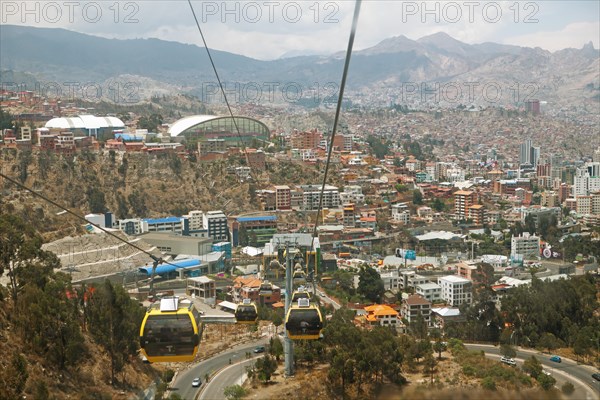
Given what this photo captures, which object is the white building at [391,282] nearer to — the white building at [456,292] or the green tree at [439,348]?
the white building at [456,292]

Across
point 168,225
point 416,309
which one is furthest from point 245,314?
point 168,225

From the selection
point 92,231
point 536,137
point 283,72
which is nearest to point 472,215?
point 92,231

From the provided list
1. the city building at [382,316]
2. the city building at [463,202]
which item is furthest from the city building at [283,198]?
the city building at [382,316]

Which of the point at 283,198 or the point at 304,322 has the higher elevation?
the point at 304,322

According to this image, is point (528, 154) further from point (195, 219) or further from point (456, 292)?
point (456, 292)

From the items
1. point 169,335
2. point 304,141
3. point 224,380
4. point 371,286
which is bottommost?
point 371,286

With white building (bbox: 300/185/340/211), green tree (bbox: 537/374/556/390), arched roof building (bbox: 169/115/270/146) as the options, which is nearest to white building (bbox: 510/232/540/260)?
white building (bbox: 300/185/340/211)

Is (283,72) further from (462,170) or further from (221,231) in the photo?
(221,231)
